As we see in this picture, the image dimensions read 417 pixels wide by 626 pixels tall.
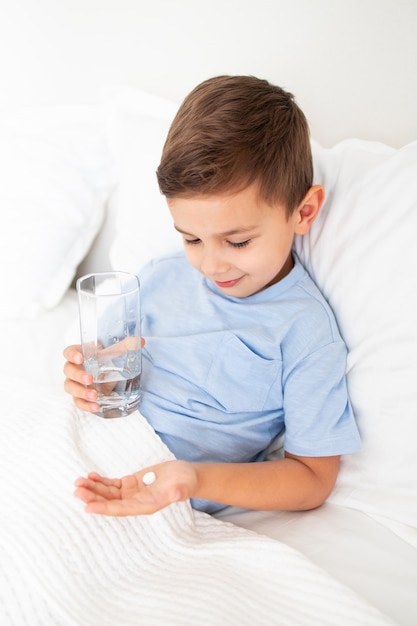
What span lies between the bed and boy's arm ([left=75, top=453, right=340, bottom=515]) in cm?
5

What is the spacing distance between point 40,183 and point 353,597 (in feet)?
3.75

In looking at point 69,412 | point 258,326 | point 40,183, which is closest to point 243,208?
point 258,326

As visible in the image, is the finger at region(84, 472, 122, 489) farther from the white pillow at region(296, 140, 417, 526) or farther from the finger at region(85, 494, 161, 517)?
the white pillow at region(296, 140, 417, 526)

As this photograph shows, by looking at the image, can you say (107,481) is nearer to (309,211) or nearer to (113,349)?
(113,349)

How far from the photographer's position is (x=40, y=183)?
1.48 m

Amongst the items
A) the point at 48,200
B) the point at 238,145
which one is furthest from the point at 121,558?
the point at 48,200

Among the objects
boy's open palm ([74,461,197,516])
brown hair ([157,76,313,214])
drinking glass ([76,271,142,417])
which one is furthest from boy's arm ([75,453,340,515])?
brown hair ([157,76,313,214])

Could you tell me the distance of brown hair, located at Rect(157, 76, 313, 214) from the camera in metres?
0.87

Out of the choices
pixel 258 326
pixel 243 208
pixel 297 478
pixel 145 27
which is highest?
pixel 145 27

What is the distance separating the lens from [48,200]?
4.87ft

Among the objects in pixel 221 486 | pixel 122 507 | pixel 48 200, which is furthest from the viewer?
pixel 48 200

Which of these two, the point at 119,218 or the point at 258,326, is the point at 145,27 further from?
the point at 258,326

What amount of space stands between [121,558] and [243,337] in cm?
38

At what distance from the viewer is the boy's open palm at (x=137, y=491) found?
76cm
